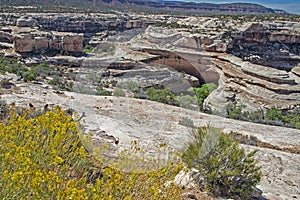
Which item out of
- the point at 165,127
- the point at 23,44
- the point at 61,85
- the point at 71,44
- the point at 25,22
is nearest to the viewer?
the point at 165,127

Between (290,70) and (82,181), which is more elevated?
(82,181)

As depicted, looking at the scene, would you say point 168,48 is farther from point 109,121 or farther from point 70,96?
point 109,121

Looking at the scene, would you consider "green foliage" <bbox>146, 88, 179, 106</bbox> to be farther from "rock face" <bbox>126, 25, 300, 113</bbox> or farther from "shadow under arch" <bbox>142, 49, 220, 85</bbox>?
"shadow under arch" <bbox>142, 49, 220, 85</bbox>

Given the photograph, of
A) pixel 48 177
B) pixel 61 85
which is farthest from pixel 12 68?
pixel 48 177

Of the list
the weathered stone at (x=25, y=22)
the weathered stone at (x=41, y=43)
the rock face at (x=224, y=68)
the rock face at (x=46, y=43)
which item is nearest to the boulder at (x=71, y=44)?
the rock face at (x=46, y=43)

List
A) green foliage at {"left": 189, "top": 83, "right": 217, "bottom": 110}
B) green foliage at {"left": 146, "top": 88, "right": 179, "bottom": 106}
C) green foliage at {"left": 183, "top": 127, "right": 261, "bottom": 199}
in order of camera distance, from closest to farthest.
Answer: green foliage at {"left": 183, "top": 127, "right": 261, "bottom": 199} < green foliage at {"left": 146, "top": 88, "right": 179, "bottom": 106} < green foliage at {"left": 189, "top": 83, "right": 217, "bottom": 110}

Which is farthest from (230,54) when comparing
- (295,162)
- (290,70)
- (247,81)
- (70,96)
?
(295,162)

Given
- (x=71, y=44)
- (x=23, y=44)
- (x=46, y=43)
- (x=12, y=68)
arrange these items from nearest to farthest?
(x=12, y=68) < (x=23, y=44) < (x=46, y=43) < (x=71, y=44)

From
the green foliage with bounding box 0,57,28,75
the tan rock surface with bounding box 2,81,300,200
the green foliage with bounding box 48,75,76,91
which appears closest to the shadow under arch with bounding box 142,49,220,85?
the green foliage with bounding box 0,57,28,75

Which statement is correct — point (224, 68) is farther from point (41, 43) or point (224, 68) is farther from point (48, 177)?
point (48, 177)
